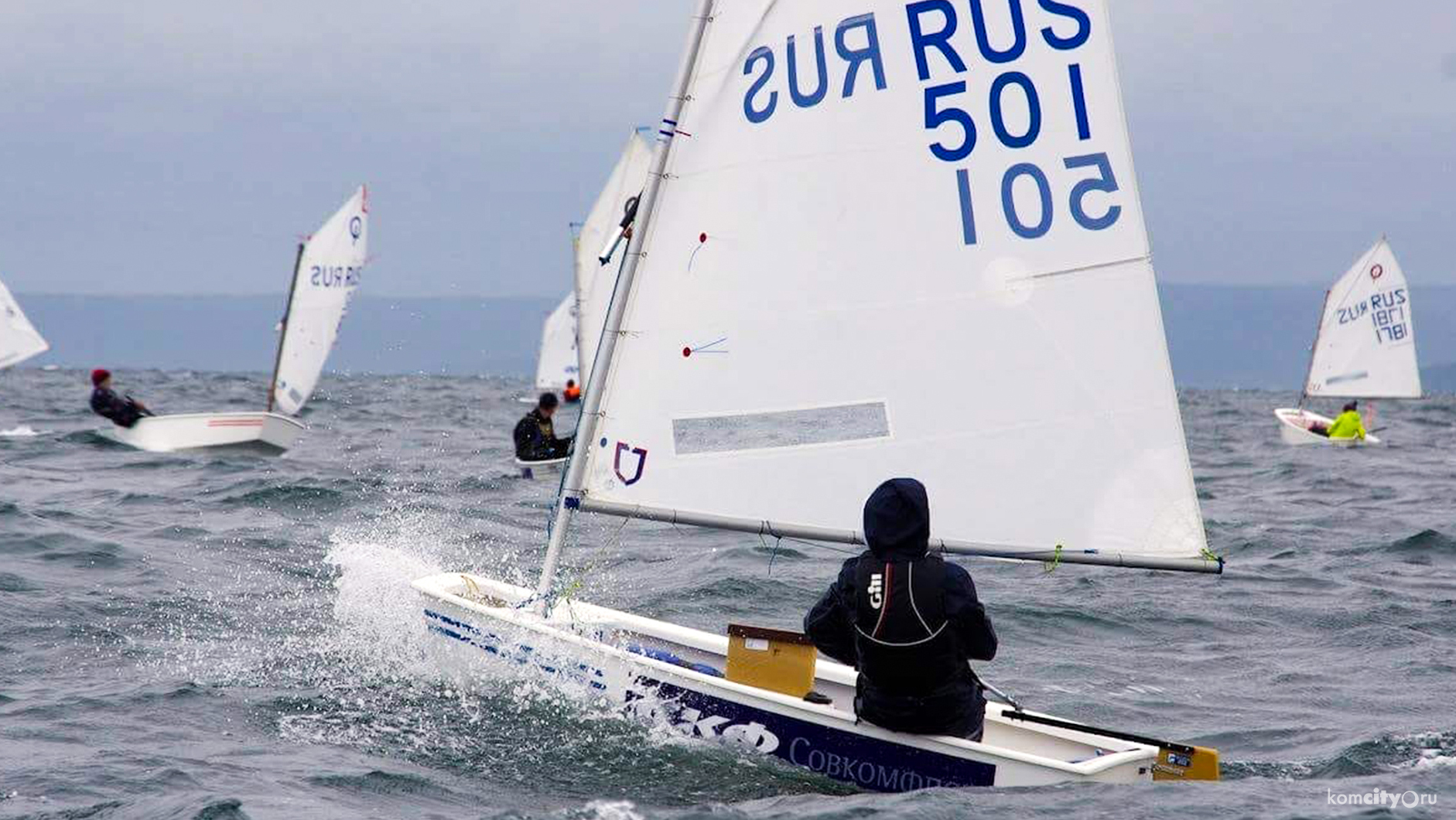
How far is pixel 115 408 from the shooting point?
22.2m

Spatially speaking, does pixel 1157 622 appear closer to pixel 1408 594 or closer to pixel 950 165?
pixel 1408 594

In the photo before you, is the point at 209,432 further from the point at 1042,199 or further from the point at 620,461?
the point at 1042,199

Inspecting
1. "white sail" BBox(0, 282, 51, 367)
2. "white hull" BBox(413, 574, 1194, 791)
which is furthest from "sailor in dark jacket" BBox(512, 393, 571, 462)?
"white sail" BBox(0, 282, 51, 367)

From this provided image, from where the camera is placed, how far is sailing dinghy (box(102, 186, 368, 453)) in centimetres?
2231

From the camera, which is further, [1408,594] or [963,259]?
[1408,594]

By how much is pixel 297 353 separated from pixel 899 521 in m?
20.6

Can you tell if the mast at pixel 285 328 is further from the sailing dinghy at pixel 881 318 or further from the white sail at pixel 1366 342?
the white sail at pixel 1366 342

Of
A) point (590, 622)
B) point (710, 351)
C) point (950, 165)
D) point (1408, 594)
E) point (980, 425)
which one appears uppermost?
point (950, 165)

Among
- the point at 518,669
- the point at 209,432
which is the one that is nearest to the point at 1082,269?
the point at 518,669

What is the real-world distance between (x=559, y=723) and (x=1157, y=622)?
5.53m

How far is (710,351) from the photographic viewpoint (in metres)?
7.41

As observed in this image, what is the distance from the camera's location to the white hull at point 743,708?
644 centimetres

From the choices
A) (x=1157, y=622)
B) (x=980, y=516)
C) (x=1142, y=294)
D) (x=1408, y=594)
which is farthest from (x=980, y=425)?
(x=1408, y=594)

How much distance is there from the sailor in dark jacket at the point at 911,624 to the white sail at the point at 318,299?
766 inches
